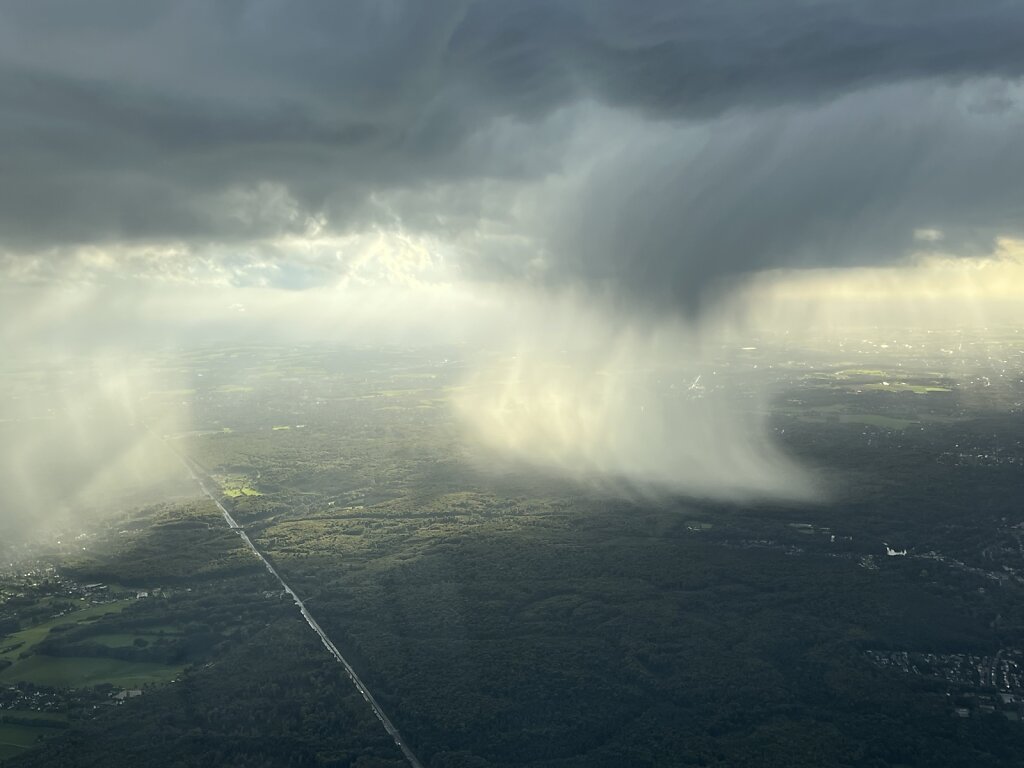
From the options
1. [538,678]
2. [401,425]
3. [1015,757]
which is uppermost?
[401,425]

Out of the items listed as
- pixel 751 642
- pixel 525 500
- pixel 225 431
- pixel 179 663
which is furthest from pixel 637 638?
pixel 225 431

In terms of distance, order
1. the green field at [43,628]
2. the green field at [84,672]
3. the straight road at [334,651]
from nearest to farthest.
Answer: the straight road at [334,651] < the green field at [84,672] < the green field at [43,628]

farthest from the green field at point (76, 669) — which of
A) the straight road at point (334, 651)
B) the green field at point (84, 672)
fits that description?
Answer: the straight road at point (334, 651)

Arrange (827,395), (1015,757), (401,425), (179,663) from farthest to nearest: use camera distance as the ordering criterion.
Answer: (827,395)
(401,425)
(179,663)
(1015,757)

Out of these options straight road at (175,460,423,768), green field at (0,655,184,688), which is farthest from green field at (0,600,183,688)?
straight road at (175,460,423,768)

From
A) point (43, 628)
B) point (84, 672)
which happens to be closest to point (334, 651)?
point (84, 672)

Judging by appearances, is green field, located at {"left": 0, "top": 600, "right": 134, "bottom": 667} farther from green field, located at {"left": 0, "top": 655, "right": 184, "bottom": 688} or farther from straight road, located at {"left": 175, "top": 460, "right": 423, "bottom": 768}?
straight road, located at {"left": 175, "top": 460, "right": 423, "bottom": 768}

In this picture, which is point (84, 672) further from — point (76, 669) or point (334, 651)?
point (334, 651)

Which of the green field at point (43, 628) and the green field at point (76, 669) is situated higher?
the green field at point (43, 628)

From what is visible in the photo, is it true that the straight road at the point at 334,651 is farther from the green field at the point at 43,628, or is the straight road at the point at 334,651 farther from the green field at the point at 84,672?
the green field at the point at 43,628

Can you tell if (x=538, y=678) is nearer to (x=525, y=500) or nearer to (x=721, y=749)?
(x=721, y=749)

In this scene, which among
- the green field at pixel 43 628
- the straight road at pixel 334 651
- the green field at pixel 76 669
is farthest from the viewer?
the green field at pixel 43 628
